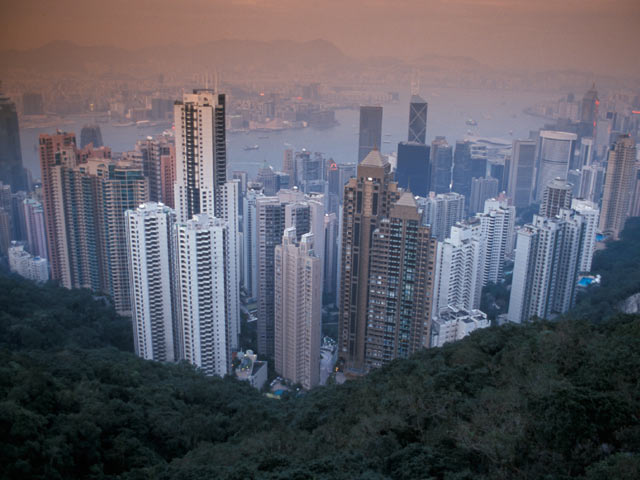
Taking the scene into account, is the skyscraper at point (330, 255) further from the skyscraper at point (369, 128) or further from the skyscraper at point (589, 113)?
the skyscraper at point (589, 113)

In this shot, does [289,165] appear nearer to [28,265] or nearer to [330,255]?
[330,255]

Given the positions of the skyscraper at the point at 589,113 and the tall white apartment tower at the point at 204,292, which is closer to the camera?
the tall white apartment tower at the point at 204,292

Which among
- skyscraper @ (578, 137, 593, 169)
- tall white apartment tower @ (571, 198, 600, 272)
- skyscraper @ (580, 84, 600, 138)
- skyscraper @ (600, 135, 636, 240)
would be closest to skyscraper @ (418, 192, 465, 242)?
tall white apartment tower @ (571, 198, 600, 272)

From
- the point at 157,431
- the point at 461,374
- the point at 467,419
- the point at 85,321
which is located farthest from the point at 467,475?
the point at 85,321

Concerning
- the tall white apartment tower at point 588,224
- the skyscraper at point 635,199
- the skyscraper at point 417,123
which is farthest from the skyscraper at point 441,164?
the tall white apartment tower at point 588,224

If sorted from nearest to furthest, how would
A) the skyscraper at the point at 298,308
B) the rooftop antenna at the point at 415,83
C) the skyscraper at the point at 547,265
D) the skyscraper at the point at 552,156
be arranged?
1. the skyscraper at the point at 298,308
2. the skyscraper at the point at 547,265
3. the rooftop antenna at the point at 415,83
4. the skyscraper at the point at 552,156

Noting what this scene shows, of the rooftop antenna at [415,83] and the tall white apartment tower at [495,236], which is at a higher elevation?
the rooftop antenna at [415,83]

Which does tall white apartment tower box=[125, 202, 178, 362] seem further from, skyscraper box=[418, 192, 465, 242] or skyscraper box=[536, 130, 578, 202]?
skyscraper box=[536, 130, 578, 202]
